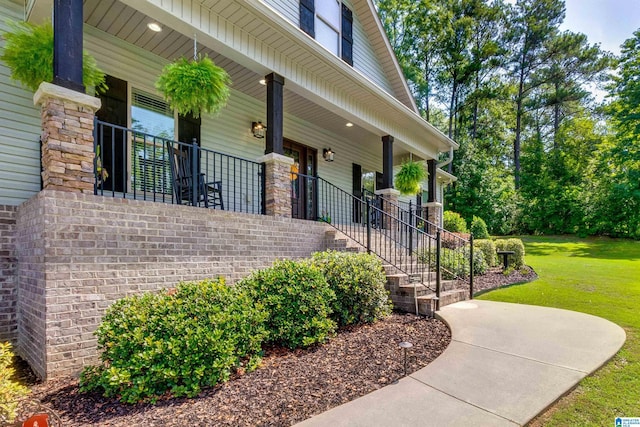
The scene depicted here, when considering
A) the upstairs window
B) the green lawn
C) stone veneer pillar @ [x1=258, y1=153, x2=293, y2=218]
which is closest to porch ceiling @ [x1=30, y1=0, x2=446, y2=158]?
stone veneer pillar @ [x1=258, y1=153, x2=293, y2=218]

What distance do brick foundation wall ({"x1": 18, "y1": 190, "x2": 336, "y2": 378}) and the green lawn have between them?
3862 millimetres

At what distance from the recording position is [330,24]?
8.55 metres

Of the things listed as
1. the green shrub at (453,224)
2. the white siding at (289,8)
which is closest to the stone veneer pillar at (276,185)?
the white siding at (289,8)

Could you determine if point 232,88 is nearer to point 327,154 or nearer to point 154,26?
point 154,26

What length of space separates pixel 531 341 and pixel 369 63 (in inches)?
344

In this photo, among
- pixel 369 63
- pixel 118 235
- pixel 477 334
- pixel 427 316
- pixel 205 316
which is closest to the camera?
pixel 205 316

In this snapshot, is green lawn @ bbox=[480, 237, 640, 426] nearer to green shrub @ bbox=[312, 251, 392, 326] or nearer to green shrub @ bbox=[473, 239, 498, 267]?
green shrub @ bbox=[473, 239, 498, 267]

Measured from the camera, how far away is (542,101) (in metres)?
25.0

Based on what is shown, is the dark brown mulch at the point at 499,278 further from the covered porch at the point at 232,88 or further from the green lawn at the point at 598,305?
the covered porch at the point at 232,88

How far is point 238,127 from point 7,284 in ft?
15.6

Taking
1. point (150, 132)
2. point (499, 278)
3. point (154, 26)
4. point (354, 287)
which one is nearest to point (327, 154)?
point (150, 132)

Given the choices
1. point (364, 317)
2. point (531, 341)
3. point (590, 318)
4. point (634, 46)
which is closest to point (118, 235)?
point (364, 317)

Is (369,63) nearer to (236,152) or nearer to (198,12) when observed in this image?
(236,152)

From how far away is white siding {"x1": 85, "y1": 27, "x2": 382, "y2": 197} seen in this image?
212 inches
